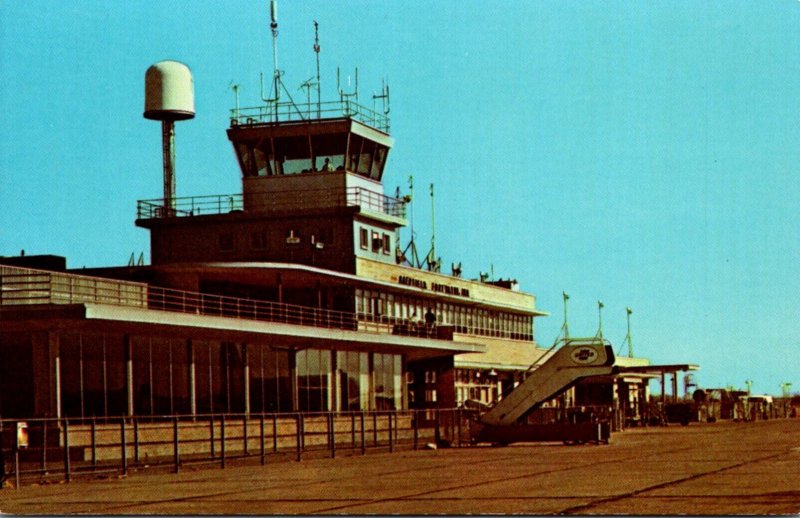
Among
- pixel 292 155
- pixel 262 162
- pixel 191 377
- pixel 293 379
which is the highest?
pixel 292 155

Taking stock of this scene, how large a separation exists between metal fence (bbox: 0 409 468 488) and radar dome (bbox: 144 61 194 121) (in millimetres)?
22535

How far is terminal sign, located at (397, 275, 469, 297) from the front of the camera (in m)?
67.1

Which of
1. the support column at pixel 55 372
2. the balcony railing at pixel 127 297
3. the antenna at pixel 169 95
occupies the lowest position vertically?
the support column at pixel 55 372

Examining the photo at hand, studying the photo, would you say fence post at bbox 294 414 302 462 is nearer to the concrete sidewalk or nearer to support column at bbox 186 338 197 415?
the concrete sidewalk

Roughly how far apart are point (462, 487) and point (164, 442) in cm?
1202

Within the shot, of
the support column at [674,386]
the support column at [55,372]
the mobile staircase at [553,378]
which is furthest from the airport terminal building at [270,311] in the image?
the support column at [674,386]

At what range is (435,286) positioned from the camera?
71.7 m

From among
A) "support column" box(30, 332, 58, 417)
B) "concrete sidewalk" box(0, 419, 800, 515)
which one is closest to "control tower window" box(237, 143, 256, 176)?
"support column" box(30, 332, 58, 417)

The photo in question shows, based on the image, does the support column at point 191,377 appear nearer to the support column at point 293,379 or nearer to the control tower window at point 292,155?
the support column at point 293,379

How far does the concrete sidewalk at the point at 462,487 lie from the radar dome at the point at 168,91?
3590 centimetres

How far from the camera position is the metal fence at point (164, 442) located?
28109 millimetres

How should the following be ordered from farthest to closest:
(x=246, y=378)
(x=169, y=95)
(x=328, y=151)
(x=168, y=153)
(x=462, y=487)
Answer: (x=168, y=153)
(x=169, y=95)
(x=328, y=151)
(x=246, y=378)
(x=462, y=487)

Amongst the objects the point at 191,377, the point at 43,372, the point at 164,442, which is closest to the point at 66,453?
the point at 164,442

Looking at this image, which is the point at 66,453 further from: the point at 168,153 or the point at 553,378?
the point at 168,153
